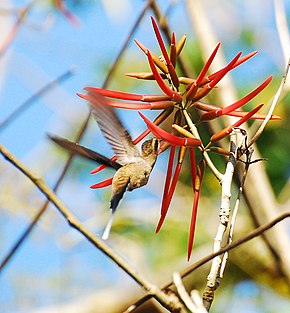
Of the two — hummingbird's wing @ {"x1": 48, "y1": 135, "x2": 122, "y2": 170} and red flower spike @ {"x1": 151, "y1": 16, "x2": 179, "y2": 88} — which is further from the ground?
red flower spike @ {"x1": 151, "y1": 16, "x2": 179, "y2": 88}

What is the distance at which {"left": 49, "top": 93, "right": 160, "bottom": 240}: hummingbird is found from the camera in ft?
2.23

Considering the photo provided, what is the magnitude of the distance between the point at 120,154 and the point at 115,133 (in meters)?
0.03

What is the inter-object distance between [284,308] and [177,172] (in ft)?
5.62

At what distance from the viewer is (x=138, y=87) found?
271 cm

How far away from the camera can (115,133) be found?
2.32ft

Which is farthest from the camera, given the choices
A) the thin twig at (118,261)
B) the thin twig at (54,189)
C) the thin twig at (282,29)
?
the thin twig at (282,29)

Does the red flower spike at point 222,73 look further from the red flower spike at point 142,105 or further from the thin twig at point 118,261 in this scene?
the thin twig at point 118,261

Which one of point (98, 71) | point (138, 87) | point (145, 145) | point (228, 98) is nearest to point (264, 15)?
point (138, 87)

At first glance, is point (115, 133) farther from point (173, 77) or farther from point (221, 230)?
point (221, 230)

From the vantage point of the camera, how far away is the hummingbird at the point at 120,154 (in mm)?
679

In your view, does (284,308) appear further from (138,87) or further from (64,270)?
(138,87)

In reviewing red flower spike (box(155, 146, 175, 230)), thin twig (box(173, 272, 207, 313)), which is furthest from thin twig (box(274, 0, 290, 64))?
thin twig (box(173, 272, 207, 313))

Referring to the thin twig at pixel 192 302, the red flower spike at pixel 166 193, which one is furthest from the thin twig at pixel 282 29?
Result: the thin twig at pixel 192 302

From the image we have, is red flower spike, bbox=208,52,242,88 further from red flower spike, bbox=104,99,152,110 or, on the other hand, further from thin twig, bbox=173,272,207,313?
thin twig, bbox=173,272,207,313
